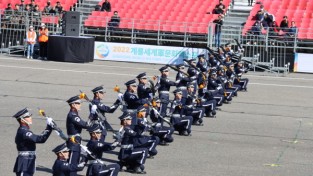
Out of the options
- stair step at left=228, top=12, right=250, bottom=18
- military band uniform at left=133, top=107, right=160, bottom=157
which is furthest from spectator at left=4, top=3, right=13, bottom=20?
military band uniform at left=133, top=107, right=160, bottom=157

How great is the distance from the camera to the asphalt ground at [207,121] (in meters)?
18.3

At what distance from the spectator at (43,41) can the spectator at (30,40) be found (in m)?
0.33

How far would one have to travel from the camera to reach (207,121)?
24.1 metres

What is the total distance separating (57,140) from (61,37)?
16270mm

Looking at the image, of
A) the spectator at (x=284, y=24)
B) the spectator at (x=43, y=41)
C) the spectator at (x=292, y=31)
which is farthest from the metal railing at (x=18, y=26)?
the spectator at (x=292, y=31)

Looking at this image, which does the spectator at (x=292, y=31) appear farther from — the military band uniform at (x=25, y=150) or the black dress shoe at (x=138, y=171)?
the military band uniform at (x=25, y=150)

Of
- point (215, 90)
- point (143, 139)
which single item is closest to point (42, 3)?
point (215, 90)

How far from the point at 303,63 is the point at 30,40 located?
43.1 ft

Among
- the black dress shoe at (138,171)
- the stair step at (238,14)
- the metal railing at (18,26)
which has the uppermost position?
the stair step at (238,14)

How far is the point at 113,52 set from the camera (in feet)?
127

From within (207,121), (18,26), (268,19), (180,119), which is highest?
(268,19)

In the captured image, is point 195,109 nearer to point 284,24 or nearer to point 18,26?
point 284,24

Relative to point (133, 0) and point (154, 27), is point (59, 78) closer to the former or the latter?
point (154, 27)

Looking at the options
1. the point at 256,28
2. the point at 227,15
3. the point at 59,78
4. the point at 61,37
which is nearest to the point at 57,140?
the point at 59,78
